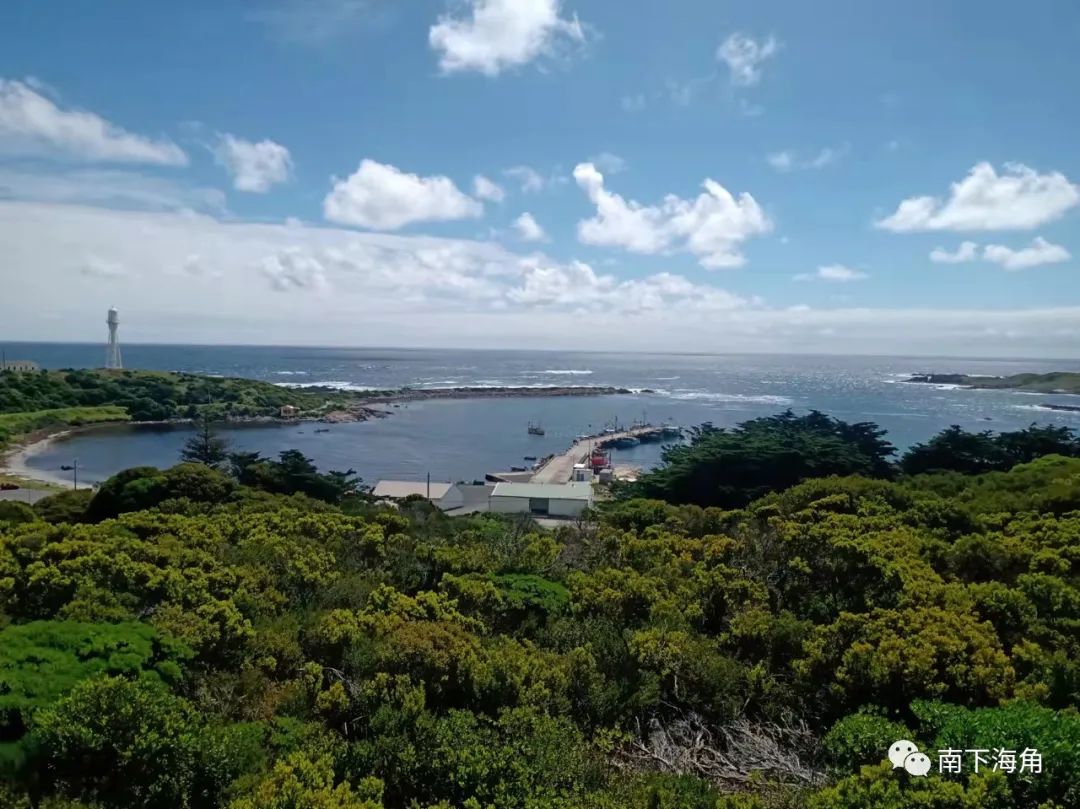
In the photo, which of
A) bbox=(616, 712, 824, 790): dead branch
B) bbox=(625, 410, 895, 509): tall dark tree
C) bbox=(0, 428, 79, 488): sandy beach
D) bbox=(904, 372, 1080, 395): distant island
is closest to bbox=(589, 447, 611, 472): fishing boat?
bbox=(625, 410, 895, 509): tall dark tree

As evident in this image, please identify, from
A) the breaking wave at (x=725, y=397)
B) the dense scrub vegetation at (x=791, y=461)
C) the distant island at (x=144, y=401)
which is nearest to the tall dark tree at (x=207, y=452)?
the distant island at (x=144, y=401)

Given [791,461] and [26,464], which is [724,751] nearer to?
[791,461]

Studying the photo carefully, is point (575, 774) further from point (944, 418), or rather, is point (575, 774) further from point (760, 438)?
point (944, 418)

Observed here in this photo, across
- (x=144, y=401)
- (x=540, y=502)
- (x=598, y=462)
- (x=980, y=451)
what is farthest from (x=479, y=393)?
(x=980, y=451)

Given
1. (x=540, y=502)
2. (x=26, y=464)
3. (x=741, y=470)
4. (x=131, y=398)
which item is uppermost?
(x=131, y=398)

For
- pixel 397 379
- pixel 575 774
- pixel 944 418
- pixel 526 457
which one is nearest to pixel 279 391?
pixel 526 457

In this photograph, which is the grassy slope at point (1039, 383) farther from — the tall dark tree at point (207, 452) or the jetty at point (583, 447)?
the tall dark tree at point (207, 452)

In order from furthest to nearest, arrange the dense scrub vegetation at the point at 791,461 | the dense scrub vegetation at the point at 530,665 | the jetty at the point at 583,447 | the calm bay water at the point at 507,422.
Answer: the calm bay water at the point at 507,422, the jetty at the point at 583,447, the dense scrub vegetation at the point at 791,461, the dense scrub vegetation at the point at 530,665
